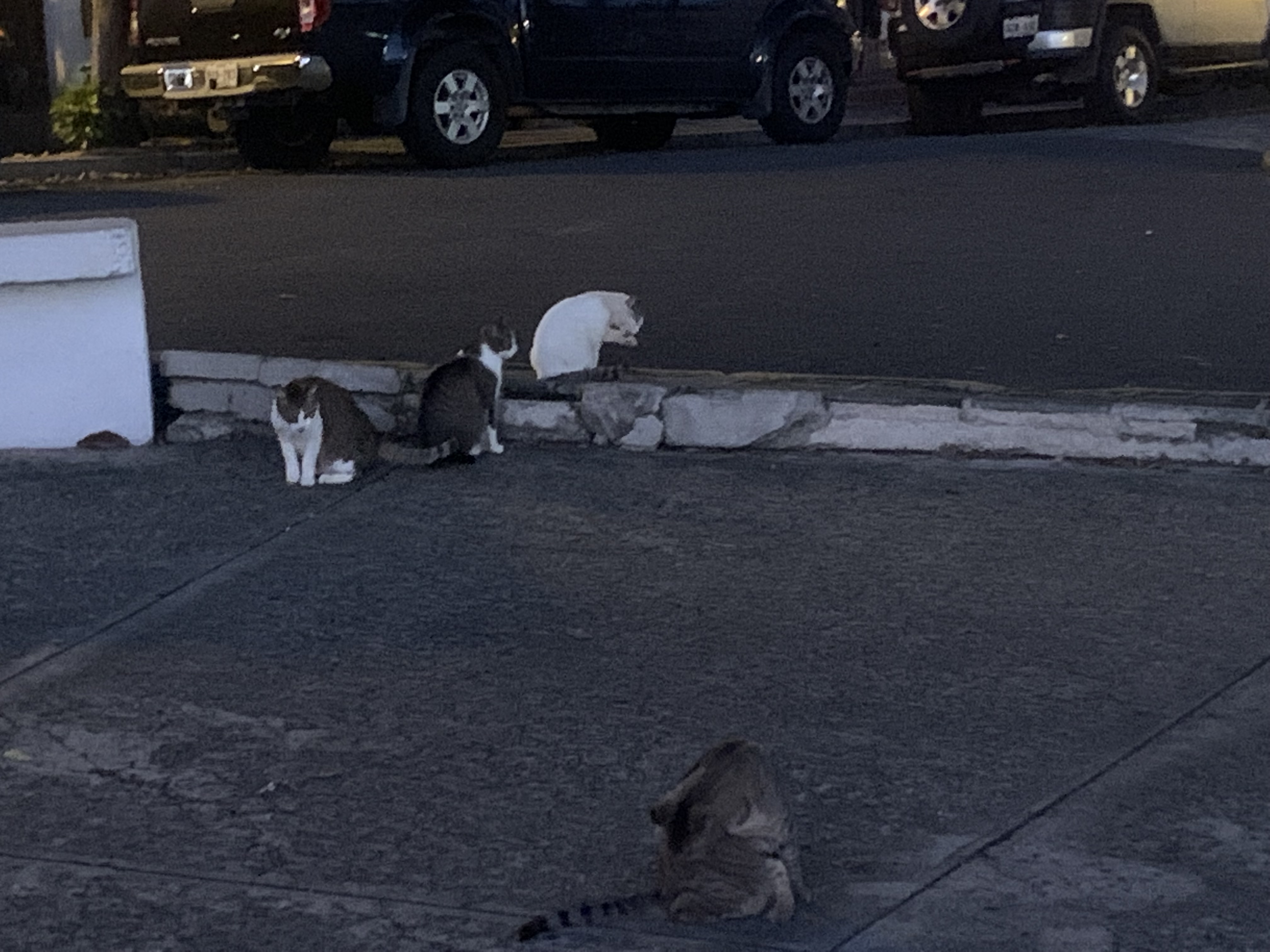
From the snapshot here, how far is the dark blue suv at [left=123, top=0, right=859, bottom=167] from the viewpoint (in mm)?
14266

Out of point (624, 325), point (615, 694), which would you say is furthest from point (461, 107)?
point (615, 694)

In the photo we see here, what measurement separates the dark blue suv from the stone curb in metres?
7.67

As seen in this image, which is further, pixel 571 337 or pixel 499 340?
pixel 571 337

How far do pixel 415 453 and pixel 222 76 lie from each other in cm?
883

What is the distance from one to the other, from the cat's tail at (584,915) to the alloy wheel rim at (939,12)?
1436 centimetres

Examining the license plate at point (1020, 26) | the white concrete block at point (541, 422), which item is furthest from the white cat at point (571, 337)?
the license plate at point (1020, 26)

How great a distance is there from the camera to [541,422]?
661cm

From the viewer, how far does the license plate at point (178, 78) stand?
14.7 metres

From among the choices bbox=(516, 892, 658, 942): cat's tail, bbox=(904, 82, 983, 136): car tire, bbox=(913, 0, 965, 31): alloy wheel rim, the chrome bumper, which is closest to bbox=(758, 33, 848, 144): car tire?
bbox=(913, 0, 965, 31): alloy wheel rim

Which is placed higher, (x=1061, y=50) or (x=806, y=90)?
(x=1061, y=50)

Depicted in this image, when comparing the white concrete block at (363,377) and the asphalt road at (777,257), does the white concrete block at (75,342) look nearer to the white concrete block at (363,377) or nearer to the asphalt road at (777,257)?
the white concrete block at (363,377)

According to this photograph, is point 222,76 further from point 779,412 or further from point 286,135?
point 779,412

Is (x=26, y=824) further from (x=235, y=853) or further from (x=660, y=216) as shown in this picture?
(x=660, y=216)

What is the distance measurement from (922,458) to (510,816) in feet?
8.71
